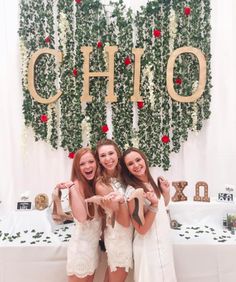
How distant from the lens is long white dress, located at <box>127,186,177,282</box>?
7.31 ft

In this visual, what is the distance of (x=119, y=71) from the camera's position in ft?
11.3

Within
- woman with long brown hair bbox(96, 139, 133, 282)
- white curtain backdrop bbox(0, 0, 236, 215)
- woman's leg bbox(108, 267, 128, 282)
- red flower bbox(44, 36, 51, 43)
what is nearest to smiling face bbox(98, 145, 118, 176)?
woman with long brown hair bbox(96, 139, 133, 282)

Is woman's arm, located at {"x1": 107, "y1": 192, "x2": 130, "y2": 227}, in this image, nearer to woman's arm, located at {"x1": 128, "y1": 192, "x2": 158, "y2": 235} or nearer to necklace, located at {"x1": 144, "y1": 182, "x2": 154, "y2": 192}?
woman's arm, located at {"x1": 128, "y1": 192, "x2": 158, "y2": 235}

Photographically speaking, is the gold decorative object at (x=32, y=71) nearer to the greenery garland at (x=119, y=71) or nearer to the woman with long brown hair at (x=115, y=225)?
the greenery garland at (x=119, y=71)

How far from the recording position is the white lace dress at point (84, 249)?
2305mm

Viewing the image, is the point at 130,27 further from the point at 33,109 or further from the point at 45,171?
the point at 45,171

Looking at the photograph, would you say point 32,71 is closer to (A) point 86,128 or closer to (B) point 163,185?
(A) point 86,128

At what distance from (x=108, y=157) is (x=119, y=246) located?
2.06ft

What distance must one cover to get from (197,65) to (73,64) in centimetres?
127

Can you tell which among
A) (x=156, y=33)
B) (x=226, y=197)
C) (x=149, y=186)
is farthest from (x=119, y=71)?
(x=226, y=197)

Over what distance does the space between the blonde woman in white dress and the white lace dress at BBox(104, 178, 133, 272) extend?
1.8 inches

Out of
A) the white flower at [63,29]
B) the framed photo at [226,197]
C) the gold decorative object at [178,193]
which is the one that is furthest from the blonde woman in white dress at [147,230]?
the white flower at [63,29]

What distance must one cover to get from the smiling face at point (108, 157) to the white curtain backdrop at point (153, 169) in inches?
46.4

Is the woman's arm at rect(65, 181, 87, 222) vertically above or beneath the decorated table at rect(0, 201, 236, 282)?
above
